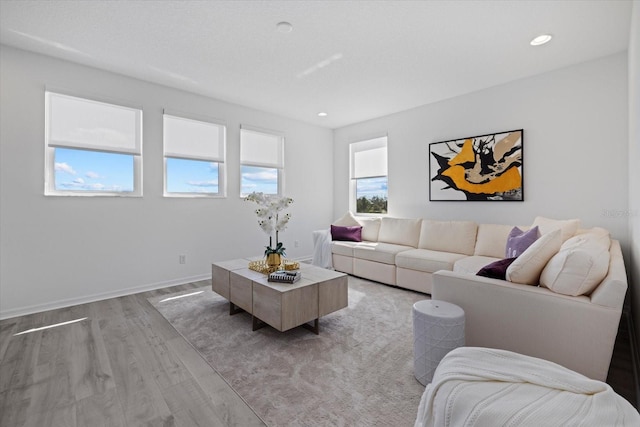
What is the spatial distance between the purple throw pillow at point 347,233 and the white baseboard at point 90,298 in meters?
2.14

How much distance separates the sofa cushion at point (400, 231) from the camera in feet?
14.4

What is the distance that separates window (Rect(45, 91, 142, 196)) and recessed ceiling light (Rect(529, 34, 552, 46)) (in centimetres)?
451

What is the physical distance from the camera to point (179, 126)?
407 centimetres

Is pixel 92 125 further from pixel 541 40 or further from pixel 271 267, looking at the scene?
pixel 541 40

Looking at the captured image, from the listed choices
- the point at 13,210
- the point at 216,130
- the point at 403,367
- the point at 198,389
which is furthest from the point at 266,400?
the point at 216,130

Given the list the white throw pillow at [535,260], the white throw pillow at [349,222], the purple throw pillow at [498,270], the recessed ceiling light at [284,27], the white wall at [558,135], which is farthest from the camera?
the white throw pillow at [349,222]

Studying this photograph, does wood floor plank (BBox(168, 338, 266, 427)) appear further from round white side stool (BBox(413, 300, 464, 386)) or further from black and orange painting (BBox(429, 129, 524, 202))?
black and orange painting (BBox(429, 129, 524, 202))

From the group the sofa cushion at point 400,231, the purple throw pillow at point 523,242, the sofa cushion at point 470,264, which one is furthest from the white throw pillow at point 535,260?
the sofa cushion at point 400,231

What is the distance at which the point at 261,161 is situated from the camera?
197 inches

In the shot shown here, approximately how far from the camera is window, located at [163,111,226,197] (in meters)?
4.00

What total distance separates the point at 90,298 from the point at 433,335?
3736mm

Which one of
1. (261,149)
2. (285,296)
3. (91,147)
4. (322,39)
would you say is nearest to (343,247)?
(261,149)

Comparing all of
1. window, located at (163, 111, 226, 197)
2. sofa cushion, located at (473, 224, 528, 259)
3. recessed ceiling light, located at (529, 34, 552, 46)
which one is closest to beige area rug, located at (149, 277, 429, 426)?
sofa cushion, located at (473, 224, 528, 259)

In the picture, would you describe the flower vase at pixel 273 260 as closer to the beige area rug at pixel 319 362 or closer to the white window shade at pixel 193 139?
the beige area rug at pixel 319 362
